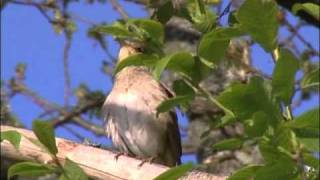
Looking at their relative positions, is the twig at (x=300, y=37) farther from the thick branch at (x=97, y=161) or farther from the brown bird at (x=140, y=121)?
the thick branch at (x=97, y=161)

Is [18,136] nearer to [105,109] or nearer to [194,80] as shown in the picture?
[194,80]

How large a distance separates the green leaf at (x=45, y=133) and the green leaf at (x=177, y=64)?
0.56ft

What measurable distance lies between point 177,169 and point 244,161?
12.9 ft

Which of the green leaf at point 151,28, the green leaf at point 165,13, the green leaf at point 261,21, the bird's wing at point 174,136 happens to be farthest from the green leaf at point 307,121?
the bird's wing at point 174,136

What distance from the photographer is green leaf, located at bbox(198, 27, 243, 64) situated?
4.15 ft

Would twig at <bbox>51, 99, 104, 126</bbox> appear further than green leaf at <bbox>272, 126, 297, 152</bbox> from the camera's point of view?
Yes

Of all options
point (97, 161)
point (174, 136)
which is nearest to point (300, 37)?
point (174, 136)

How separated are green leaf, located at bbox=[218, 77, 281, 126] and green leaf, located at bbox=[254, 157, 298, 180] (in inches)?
2.3

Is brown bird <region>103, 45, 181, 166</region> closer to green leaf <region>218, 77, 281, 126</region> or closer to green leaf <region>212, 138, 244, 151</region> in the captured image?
green leaf <region>212, 138, 244, 151</region>

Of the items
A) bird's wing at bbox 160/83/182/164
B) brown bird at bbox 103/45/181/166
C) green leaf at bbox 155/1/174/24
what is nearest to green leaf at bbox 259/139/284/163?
green leaf at bbox 155/1/174/24

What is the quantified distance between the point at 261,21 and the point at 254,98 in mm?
98

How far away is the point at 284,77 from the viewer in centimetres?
114

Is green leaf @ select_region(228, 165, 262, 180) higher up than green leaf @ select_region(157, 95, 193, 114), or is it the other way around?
green leaf @ select_region(157, 95, 193, 114)

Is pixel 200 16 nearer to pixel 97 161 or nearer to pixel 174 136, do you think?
pixel 97 161
